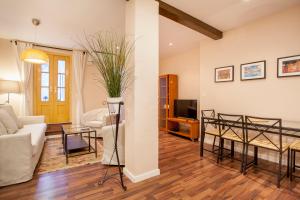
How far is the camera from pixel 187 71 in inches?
191

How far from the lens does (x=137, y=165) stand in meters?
2.13

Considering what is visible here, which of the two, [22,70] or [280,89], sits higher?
[22,70]

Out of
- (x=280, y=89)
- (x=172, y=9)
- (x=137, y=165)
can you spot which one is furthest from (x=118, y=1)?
(x=280, y=89)

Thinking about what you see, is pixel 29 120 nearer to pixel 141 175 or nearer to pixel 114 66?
pixel 114 66

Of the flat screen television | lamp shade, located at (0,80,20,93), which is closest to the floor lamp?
lamp shade, located at (0,80,20,93)

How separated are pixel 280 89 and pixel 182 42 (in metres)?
2.41

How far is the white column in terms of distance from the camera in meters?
2.09

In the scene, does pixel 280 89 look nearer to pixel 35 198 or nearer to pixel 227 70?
pixel 227 70

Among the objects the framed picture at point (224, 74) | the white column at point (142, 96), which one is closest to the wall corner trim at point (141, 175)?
the white column at point (142, 96)

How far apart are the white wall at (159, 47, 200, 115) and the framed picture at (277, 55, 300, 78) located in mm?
2030

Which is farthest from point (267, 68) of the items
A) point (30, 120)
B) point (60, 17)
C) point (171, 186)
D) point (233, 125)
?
point (30, 120)

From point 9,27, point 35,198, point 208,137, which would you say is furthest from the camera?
point 208,137

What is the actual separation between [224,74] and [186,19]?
4.99 ft

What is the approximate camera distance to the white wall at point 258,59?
255 cm
